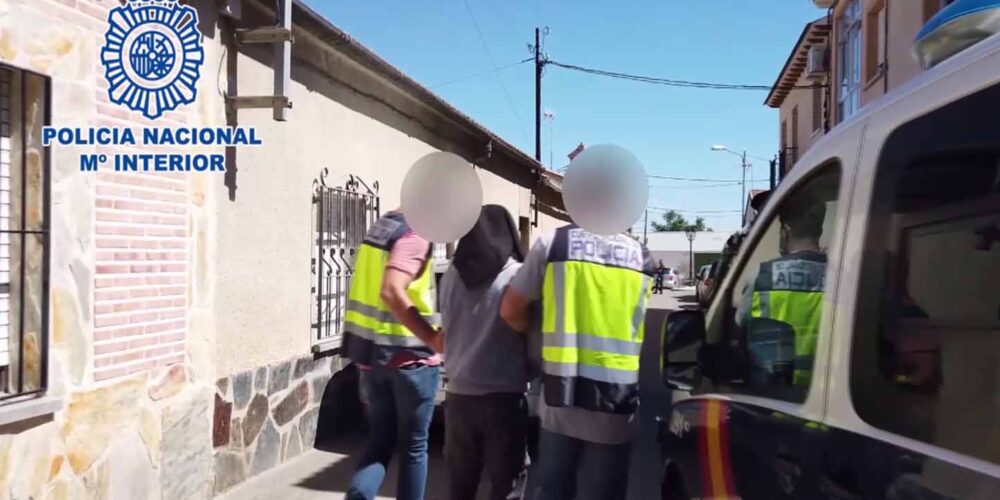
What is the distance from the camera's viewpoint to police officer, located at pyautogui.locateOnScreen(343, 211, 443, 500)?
11.7 ft

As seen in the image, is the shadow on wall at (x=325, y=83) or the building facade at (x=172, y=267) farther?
the shadow on wall at (x=325, y=83)

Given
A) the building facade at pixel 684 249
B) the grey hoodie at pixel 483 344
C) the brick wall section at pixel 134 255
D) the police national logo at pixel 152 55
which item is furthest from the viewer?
the building facade at pixel 684 249

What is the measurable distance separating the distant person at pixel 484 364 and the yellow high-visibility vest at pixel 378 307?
333mm

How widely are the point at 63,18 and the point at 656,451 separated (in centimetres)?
490

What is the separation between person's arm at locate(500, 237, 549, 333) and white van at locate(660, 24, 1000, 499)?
3.26 ft

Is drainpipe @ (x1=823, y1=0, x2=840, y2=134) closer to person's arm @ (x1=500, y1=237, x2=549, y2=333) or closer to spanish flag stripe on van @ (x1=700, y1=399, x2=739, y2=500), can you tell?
person's arm @ (x1=500, y1=237, x2=549, y2=333)

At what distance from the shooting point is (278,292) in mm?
5785

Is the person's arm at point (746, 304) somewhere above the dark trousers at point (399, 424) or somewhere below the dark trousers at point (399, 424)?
above

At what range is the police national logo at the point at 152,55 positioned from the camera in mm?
4094

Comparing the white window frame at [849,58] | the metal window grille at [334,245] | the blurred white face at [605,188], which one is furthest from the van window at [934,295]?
the white window frame at [849,58]

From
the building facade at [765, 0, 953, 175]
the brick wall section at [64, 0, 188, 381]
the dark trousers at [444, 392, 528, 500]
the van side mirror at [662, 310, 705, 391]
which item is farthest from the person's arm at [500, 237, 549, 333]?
the building facade at [765, 0, 953, 175]

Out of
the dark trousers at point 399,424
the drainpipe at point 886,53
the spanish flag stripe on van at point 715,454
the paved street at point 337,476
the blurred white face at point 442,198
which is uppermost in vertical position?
the drainpipe at point 886,53

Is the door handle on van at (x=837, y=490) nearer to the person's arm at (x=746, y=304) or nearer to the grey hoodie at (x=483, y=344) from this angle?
the person's arm at (x=746, y=304)

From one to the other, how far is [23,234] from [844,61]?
16267 millimetres
